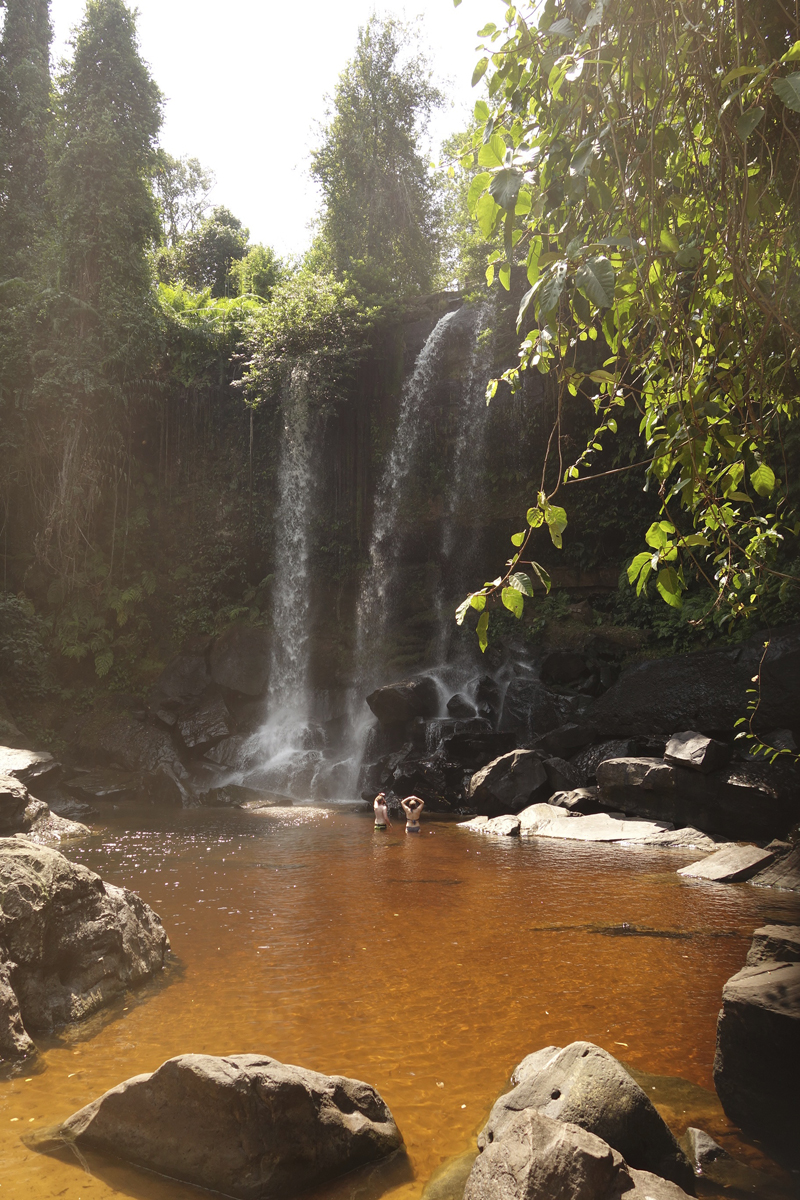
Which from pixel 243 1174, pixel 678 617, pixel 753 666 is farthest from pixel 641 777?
pixel 243 1174

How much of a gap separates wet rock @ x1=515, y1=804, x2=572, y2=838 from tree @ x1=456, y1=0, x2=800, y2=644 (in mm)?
8801

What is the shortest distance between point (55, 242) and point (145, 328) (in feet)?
10.8

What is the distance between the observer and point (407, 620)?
19.3 meters

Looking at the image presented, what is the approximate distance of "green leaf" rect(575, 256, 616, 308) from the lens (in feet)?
5.59

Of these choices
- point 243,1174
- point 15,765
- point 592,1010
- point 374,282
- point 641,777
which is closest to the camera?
point 243,1174

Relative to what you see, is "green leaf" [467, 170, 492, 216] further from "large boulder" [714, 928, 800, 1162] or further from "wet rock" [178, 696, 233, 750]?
"wet rock" [178, 696, 233, 750]

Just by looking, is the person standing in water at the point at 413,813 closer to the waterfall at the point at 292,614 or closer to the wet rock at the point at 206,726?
the waterfall at the point at 292,614

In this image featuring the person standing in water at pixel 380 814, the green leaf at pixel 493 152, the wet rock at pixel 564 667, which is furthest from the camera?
the wet rock at pixel 564 667

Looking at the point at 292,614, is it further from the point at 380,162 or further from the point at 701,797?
the point at 380,162

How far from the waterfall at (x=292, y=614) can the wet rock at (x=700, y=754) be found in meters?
8.55

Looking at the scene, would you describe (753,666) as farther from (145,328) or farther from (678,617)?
(145,328)

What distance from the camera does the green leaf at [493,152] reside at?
6.34 feet

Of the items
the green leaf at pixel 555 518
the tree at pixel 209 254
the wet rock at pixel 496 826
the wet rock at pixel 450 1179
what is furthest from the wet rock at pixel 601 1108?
the tree at pixel 209 254

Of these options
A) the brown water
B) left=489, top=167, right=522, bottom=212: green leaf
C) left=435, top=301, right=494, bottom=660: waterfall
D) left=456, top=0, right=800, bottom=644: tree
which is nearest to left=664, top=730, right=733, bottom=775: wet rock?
the brown water
